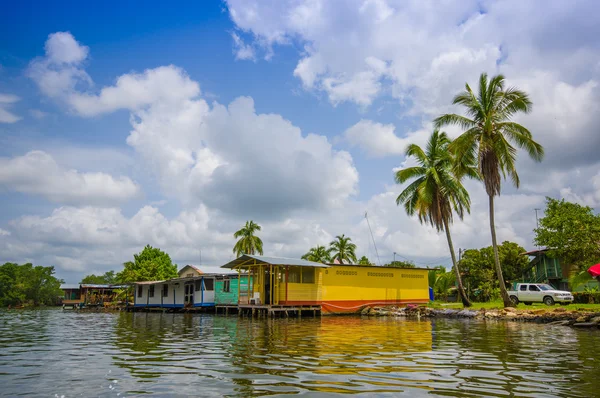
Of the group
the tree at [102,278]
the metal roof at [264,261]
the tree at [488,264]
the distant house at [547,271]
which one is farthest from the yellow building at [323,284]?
the tree at [102,278]

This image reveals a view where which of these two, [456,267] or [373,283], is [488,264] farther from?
[373,283]

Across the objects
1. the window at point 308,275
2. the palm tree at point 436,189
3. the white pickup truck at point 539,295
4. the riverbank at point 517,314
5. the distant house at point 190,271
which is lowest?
the riverbank at point 517,314

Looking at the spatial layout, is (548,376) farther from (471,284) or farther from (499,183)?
(471,284)

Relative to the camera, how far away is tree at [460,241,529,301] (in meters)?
43.4

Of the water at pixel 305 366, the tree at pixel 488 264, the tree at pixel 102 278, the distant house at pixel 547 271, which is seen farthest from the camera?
the tree at pixel 102 278

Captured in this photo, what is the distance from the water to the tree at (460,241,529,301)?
3040 cm

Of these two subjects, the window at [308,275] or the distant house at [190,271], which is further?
the distant house at [190,271]

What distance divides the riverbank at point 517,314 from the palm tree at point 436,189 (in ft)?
14.7

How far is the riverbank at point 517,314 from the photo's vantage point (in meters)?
18.2

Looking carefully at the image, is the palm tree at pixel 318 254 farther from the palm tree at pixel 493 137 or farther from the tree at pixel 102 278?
the tree at pixel 102 278

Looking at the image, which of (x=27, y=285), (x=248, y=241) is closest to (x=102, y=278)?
(x=27, y=285)

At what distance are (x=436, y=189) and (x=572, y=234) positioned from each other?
10577 millimetres

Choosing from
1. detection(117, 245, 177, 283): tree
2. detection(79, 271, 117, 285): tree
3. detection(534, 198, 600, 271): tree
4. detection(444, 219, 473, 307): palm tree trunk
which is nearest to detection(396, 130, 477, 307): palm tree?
detection(444, 219, 473, 307): palm tree trunk

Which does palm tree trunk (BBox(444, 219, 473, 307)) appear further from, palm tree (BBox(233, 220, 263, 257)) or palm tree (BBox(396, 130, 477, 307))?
palm tree (BBox(233, 220, 263, 257))
